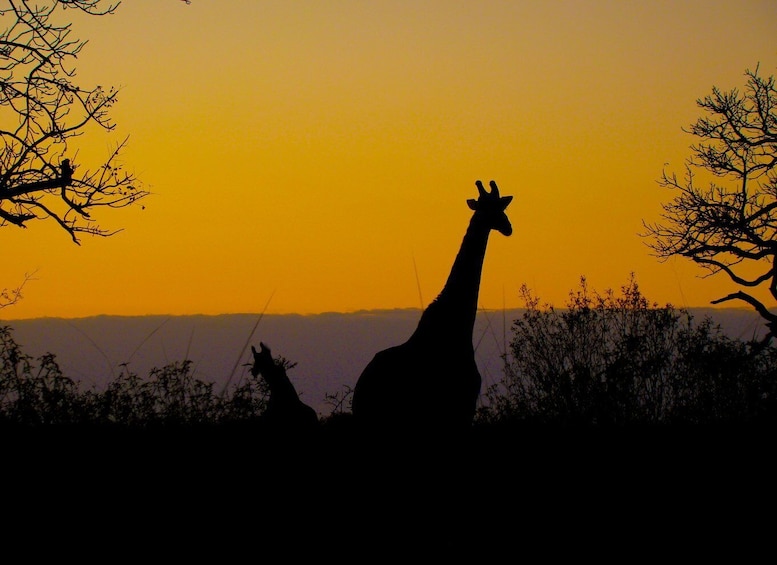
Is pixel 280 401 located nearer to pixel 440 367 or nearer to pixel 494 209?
pixel 440 367

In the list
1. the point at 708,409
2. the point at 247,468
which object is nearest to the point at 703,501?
the point at 708,409

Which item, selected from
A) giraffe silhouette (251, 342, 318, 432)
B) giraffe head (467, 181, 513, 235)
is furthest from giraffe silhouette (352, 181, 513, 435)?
giraffe silhouette (251, 342, 318, 432)

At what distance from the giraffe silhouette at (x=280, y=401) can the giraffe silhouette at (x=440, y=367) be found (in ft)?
5.63

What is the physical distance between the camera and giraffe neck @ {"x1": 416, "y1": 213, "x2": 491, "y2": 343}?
27.3 ft

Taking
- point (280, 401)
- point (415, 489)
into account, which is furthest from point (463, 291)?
point (280, 401)

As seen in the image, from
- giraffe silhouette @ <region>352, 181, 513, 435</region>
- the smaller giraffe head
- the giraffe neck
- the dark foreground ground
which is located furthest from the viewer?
the smaller giraffe head

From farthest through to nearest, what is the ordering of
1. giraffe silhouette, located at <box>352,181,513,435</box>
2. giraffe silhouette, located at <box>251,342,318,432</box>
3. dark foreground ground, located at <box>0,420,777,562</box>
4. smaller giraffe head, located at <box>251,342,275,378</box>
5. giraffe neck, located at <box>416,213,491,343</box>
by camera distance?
smaller giraffe head, located at <box>251,342,275,378</box> < giraffe silhouette, located at <box>251,342,318,432</box> < giraffe neck, located at <box>416,213,491,343</box> < giraffe silhouette, located at <box>352,181,513,435</box> < dark foreground ground, located at <box>0,420,777,562</box>

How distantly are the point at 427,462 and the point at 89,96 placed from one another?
645 cm

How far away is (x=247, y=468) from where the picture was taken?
30.6ft

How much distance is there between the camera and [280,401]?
11008mm

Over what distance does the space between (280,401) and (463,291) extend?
3523 mm

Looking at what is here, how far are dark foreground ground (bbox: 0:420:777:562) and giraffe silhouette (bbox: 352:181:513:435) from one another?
243 millimetres

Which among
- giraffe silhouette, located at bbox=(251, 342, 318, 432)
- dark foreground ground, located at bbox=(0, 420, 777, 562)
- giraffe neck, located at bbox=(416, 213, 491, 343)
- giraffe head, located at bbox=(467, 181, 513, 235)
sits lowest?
dark foreground ground, located at bbox=(0, 420, 777, 562)

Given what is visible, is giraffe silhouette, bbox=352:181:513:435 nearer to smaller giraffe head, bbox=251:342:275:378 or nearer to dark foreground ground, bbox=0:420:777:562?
dark foreground ground, bbox=0:420:777:562
